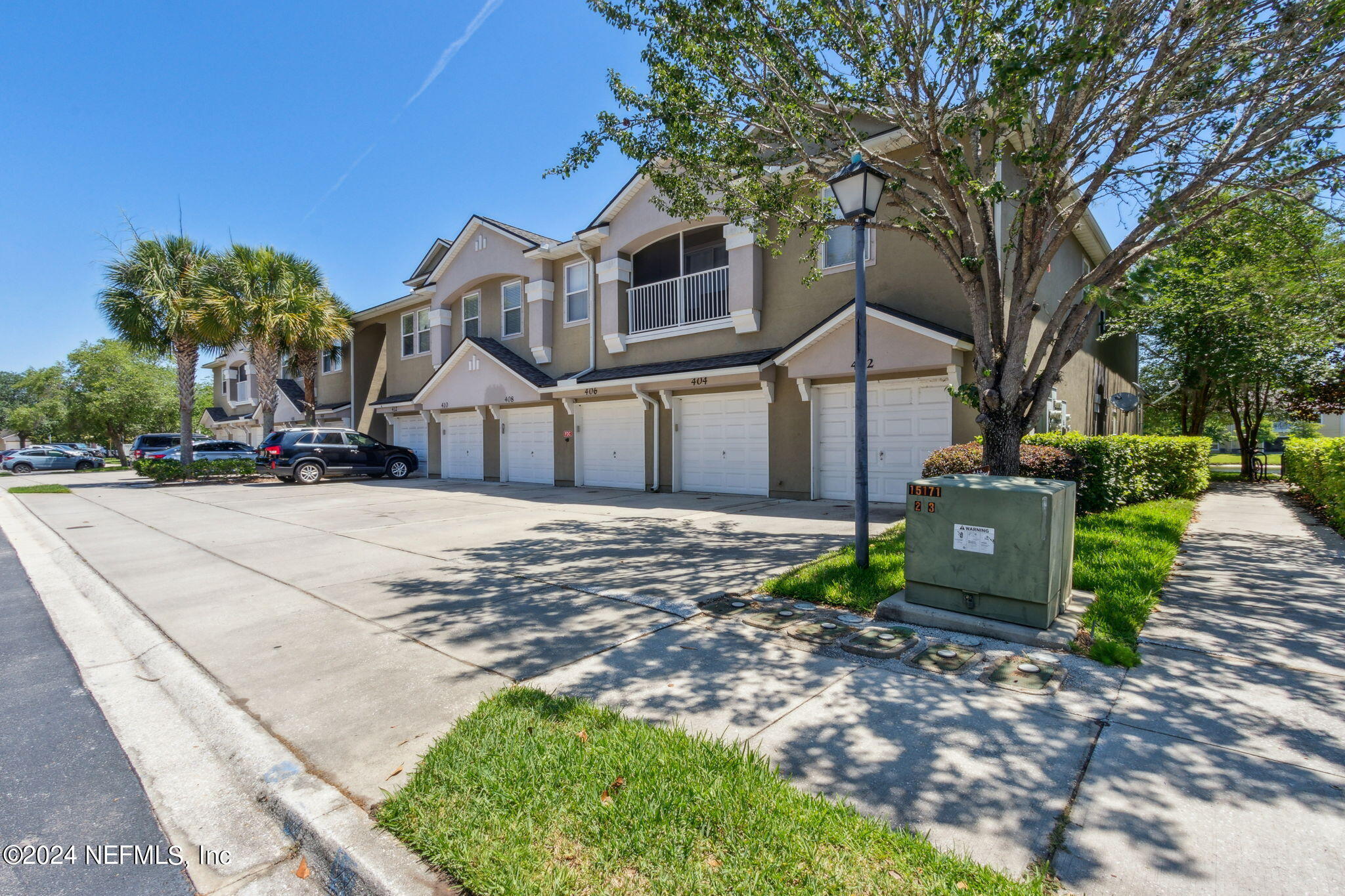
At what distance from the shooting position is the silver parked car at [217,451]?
25094mm

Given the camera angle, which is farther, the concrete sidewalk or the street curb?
the street curb

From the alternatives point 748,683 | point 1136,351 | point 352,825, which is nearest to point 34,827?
point 352,825

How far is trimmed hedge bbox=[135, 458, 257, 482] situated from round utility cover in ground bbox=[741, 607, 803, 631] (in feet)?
74.5

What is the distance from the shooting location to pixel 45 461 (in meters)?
34.2

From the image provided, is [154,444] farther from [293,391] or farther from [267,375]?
[267,375]

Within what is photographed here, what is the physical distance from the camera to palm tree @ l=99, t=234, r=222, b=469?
20734 mm

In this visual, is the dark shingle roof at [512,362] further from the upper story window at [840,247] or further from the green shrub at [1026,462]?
the green shrub at [1026,462]

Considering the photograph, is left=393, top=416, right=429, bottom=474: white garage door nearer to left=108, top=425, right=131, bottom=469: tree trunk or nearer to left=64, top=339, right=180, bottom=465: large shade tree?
left=64, top=339, right=180, bottom=465: large shade tree

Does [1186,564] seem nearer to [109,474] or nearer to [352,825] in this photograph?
[352,825]

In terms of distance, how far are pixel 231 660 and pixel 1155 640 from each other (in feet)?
22.3

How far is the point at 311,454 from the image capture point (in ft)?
66.1

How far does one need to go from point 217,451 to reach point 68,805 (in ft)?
94.7

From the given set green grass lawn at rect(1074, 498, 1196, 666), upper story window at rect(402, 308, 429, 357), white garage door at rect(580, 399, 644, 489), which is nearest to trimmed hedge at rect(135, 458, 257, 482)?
upper story window at rect(402, 308, 429, 357)

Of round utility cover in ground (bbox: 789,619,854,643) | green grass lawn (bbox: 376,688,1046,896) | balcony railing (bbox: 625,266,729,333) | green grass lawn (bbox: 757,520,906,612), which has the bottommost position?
green grass lawn (bbox: 376,688,1046,896)
